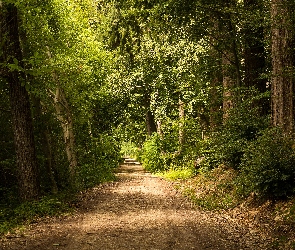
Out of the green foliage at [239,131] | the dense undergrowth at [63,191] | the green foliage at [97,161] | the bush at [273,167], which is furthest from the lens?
the green foliage at [97,161]

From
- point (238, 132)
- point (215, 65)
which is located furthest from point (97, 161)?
point (238, 132)

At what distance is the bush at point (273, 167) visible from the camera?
8.94 metres

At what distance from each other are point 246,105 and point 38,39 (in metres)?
8.26

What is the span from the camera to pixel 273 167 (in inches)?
357

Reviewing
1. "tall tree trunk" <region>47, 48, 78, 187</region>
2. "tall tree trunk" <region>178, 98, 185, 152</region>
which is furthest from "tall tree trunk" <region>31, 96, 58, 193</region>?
"tall tree trunk" <region>178, 98, 185, 152</region>

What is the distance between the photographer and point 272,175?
8.95 m

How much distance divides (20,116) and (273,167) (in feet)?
23.6

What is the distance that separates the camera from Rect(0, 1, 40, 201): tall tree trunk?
11.0m

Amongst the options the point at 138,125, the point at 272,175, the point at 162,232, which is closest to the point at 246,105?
the point at 272,175

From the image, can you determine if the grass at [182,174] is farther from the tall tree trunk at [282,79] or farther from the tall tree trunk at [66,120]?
the tall tree trunk at [282,79]

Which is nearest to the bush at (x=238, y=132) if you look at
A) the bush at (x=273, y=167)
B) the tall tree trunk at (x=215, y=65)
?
the tall tree trunk at (x=215, y=65)

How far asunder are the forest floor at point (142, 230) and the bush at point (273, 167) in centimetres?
93

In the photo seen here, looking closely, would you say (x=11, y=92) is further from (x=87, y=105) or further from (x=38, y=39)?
(x=87, y=105)

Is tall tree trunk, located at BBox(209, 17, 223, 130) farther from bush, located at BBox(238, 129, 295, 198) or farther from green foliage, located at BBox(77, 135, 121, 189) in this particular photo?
green foliage, located at BBox(77, 135, 121, 189)
